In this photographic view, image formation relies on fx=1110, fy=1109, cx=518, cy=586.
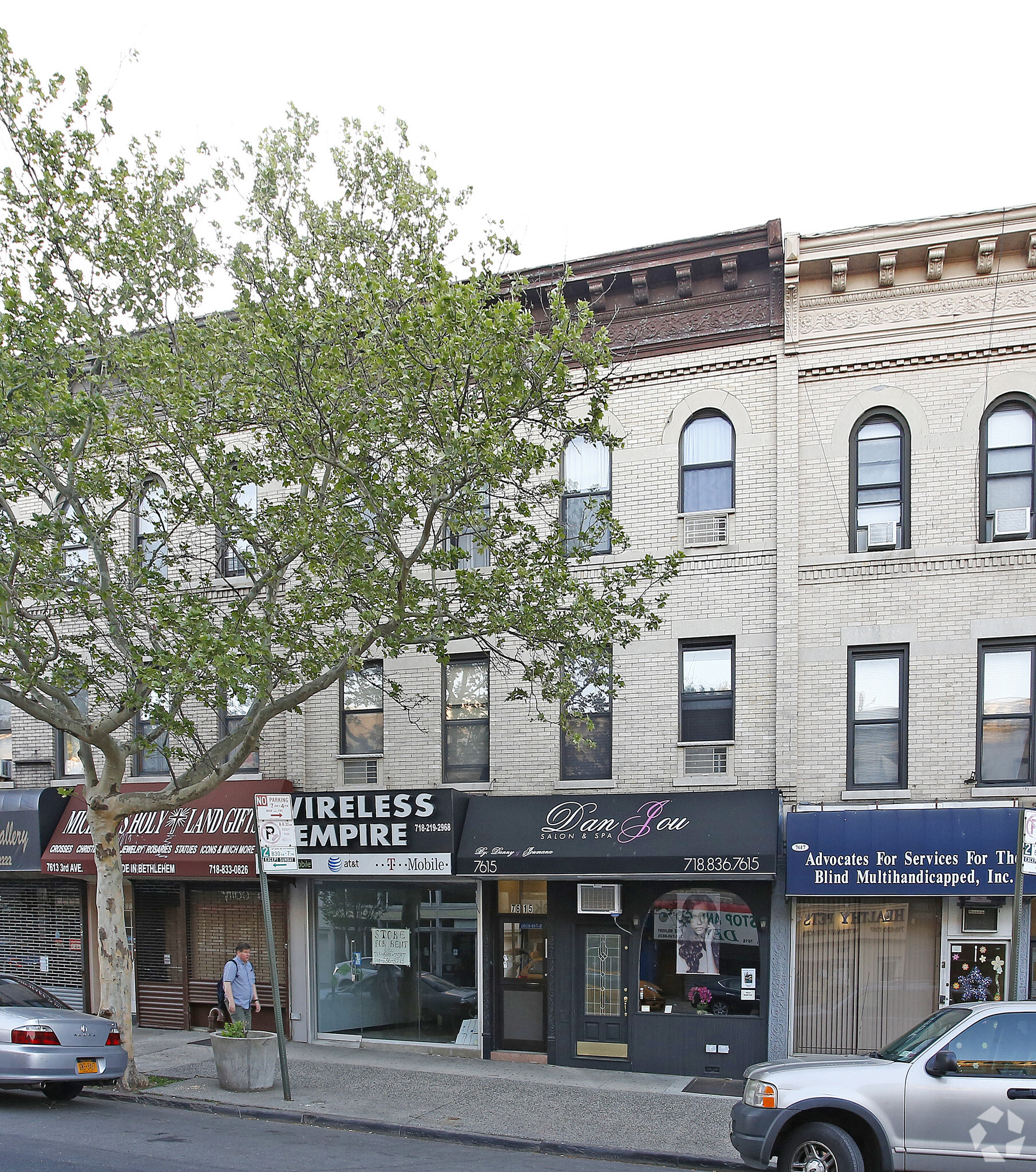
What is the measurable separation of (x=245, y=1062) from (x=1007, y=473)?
38.8 ft

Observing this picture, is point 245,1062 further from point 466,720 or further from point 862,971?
point 862,971

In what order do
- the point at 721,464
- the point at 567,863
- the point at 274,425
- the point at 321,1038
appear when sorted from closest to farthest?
the point at 274,425
the point at 567,863
the point at 721,464
the point at 321,1038

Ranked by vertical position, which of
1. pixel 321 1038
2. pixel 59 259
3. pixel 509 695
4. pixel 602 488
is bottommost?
pixel 321 1038

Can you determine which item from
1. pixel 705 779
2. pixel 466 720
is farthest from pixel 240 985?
pixel 705 779

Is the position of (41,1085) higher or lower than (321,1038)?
higher

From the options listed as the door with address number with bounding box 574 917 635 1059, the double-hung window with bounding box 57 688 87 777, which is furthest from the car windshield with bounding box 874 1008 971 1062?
the double-hung window with bounding box 57 688 87 777

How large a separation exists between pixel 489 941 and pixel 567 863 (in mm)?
2105

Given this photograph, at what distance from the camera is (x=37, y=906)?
748 inches

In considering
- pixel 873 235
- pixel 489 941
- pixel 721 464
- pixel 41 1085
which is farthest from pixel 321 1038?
pixel 873 235

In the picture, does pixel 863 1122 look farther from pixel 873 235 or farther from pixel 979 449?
pixel 873 235

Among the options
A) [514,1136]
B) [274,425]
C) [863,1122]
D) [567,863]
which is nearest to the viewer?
[863,1122]

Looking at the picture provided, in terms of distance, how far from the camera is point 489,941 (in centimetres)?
1573

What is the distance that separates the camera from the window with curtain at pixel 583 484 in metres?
16.2

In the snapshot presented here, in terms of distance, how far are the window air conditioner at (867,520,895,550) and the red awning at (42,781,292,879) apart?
9240mm
